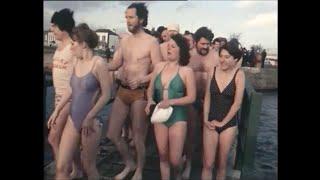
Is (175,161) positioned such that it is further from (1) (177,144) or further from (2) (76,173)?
(2) (76,173)

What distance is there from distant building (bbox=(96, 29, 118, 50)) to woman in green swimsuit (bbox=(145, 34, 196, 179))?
0.28 meters

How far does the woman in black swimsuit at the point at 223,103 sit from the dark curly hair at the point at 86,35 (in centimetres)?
65

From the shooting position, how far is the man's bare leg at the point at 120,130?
2285 millimetres

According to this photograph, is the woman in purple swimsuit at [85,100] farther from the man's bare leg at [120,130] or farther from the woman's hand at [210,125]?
the woman's hand at [210,125]

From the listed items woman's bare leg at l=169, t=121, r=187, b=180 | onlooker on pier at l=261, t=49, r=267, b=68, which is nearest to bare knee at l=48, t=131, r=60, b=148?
woman's bare leg at l=169, t=121, r=187, b=180

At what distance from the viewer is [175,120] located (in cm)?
222

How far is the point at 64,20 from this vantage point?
2.33 metres

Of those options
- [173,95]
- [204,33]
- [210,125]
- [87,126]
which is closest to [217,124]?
[210,125]

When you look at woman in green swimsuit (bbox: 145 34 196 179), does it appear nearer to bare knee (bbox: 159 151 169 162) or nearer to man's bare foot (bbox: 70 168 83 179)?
bare knee (bbox: 159 151 169 162)

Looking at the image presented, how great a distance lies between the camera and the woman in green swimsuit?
7.28ft

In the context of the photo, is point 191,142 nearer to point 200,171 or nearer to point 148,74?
point 200,171

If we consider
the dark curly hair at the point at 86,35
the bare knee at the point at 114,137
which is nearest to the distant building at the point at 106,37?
the dark curly hair at the point at 86,35
